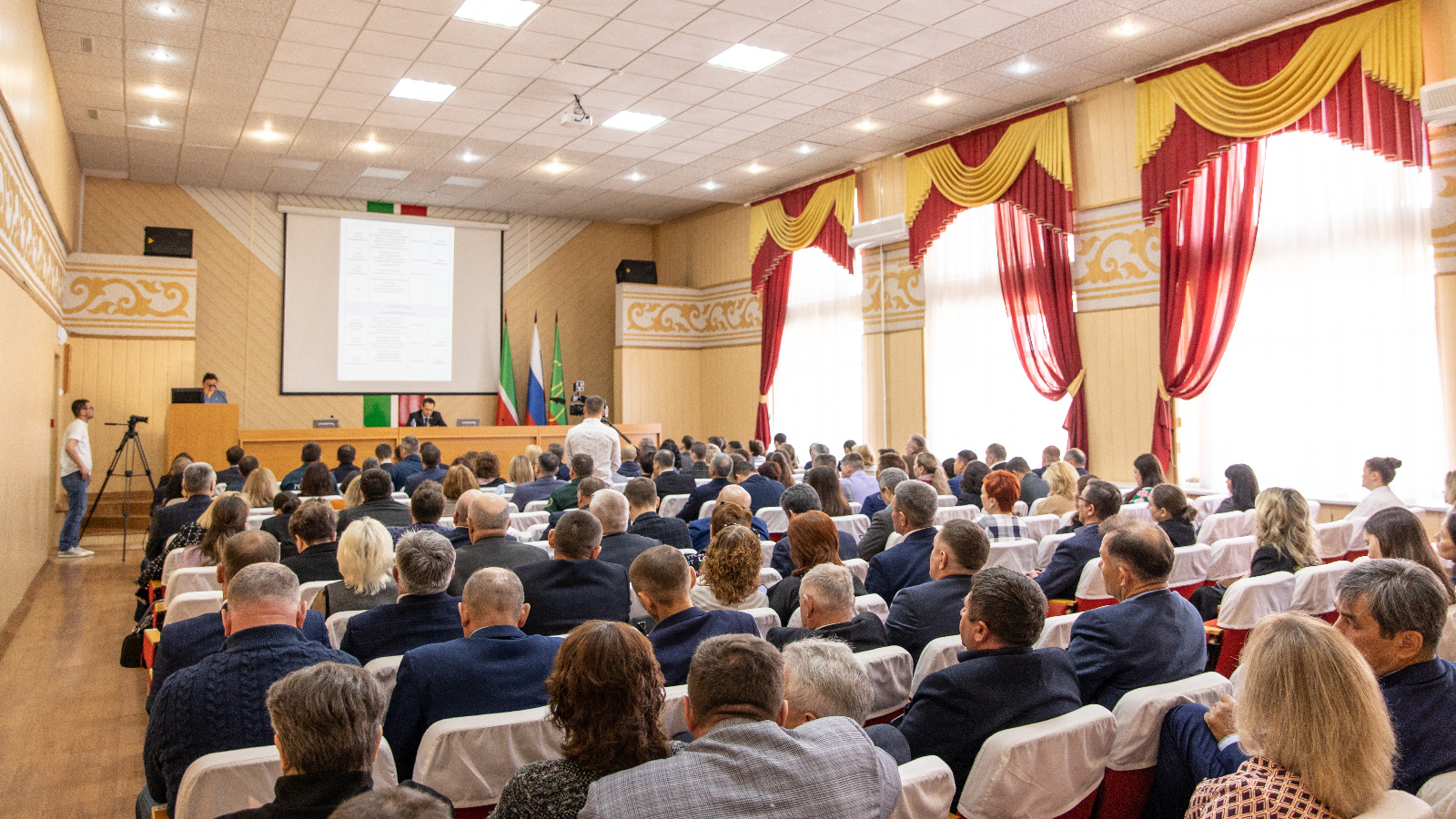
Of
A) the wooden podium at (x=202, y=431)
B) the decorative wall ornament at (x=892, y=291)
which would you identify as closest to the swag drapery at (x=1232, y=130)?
the decorative wall ornament at (x=892, y=291)

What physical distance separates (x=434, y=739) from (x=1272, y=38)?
802 cm

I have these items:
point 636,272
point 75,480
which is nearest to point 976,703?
point 75,480

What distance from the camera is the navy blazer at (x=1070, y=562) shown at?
12.8 ft

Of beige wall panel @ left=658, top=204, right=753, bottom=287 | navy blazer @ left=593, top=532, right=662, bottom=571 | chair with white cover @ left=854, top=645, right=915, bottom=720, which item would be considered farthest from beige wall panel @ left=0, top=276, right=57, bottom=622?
beige wall panel @ left=658, top=204, right=753, bottom=287

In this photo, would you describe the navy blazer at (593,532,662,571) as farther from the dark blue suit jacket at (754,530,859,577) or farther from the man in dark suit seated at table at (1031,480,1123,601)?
the man in dark suit seated at table at (1031,480,1123,601)

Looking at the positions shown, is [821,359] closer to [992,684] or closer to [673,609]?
[673,609]

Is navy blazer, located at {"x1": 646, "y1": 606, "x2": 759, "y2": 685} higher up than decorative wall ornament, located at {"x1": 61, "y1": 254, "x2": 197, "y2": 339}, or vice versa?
decorative wall ornament, located at {"x1": 61, "y1": 254, "x2": 197, "y2": 339}

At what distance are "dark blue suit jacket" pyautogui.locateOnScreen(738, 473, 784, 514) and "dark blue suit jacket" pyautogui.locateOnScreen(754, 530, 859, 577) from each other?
58.3 inches

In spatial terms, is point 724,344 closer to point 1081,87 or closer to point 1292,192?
point 1081,87

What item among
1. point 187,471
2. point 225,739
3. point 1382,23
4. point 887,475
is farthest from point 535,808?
point 1382,23

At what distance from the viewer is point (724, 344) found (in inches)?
552

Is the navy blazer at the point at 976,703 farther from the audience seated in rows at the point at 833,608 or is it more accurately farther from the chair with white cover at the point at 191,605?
the chair with white cover at the point at 191,605

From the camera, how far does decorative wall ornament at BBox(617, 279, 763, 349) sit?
13.6m

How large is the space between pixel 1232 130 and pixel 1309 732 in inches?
285
